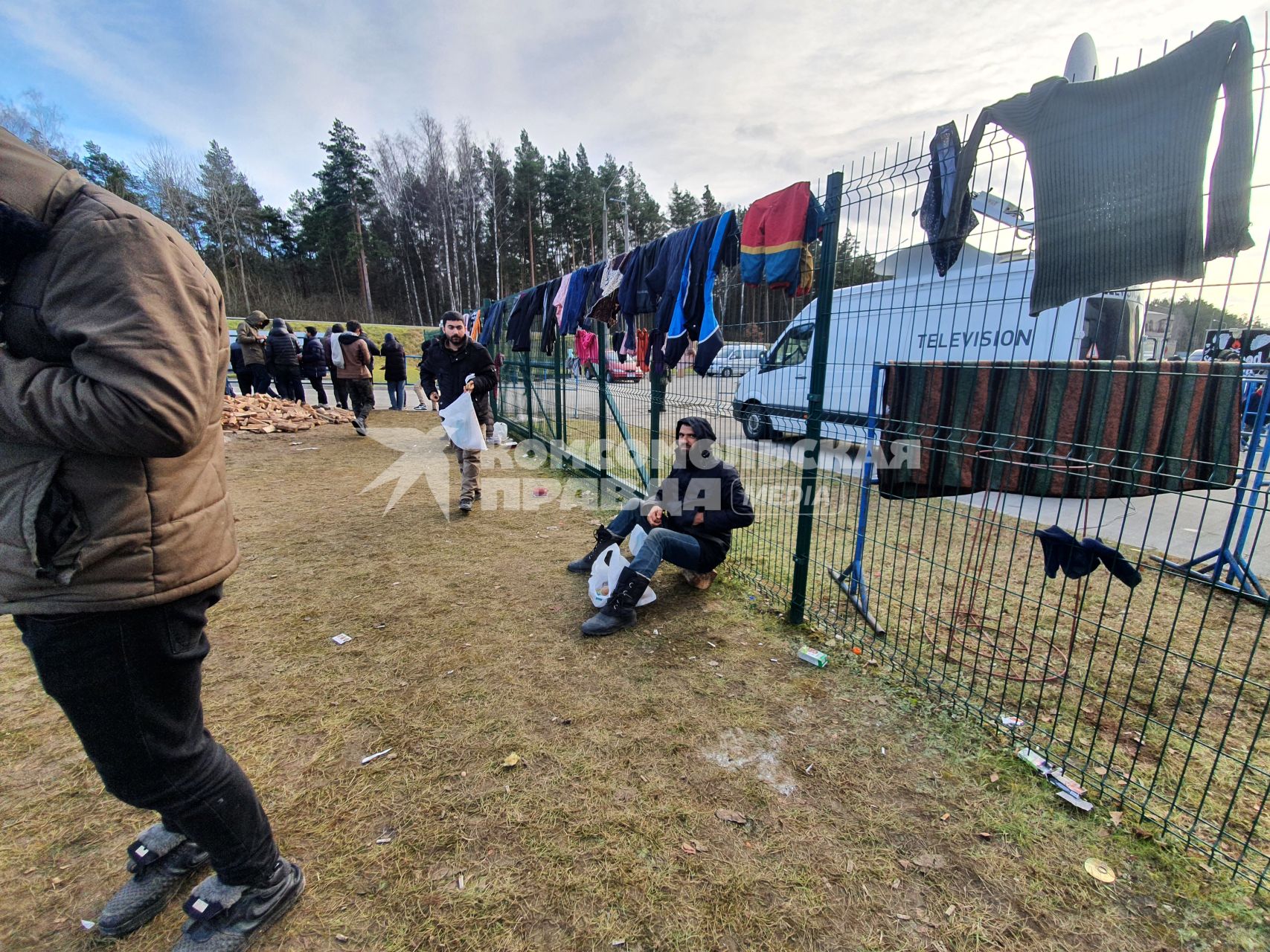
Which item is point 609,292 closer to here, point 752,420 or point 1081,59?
point 752,420

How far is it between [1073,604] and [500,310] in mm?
8366

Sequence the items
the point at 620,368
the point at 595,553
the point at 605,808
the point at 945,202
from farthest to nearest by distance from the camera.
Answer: the point at 620,368 < the point at 595,553 < the point at 945,202 < the point at 605,808

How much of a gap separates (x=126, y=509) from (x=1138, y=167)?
277cm

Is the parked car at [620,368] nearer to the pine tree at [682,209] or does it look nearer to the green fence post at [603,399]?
the green fence post at [603,399]

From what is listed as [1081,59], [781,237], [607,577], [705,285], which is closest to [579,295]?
[705,285]

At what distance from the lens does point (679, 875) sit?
1.64m

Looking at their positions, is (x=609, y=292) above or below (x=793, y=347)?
above

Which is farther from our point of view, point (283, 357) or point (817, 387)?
point (283, 357)

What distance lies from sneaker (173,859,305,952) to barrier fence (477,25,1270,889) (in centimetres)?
248

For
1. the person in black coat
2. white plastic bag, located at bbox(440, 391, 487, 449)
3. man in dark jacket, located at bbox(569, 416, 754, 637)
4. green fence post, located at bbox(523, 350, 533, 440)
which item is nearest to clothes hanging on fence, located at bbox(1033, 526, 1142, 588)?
man in dark jacket, located at bbox(569, 416, 754, 637)

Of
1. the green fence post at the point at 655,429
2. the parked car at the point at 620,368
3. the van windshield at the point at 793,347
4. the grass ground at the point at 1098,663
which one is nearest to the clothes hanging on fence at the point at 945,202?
the van windshield at the point at 793,347

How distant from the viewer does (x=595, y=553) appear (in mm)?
3791

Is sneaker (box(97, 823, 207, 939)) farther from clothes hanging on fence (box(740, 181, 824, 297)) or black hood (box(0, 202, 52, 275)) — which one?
clothes hanging on fence (box(740, 181, 824, 297))
